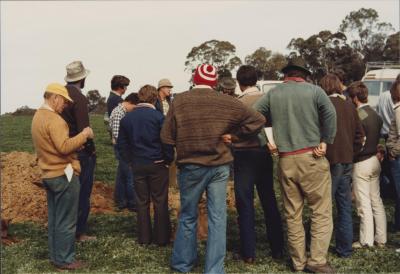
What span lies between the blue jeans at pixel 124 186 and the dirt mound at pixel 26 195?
0.78 ft

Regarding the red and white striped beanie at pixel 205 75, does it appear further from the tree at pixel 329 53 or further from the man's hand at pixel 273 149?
the tree at pixel 329 53

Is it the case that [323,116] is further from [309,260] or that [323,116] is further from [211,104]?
[309,260]

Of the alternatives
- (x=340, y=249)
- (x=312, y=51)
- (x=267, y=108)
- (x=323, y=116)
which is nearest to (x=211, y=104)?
(x=267, y=108)

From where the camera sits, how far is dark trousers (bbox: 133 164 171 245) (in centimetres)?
695

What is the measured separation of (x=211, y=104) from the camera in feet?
18.5

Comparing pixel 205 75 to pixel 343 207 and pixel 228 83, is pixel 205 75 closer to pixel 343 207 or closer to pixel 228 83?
pixel 228 83

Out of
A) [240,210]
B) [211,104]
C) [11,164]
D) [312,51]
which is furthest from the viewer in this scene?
[312,51]

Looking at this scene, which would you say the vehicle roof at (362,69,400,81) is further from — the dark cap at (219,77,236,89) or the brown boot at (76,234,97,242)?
the brown boot at (76,234,97,242)

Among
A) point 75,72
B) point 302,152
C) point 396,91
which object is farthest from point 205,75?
point 396,91

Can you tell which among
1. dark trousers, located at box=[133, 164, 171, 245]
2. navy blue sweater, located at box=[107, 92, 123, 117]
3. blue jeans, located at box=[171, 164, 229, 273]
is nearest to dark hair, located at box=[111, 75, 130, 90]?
navy blue sweater, located at box=[107, 92, 123, 117]

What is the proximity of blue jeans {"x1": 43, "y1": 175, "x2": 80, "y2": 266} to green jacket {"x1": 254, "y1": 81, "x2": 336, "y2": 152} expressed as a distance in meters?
2.27

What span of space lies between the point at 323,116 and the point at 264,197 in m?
1.24

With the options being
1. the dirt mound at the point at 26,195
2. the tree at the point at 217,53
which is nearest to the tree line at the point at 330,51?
the tree at the point at 217,53

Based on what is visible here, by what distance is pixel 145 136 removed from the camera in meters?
6.91
